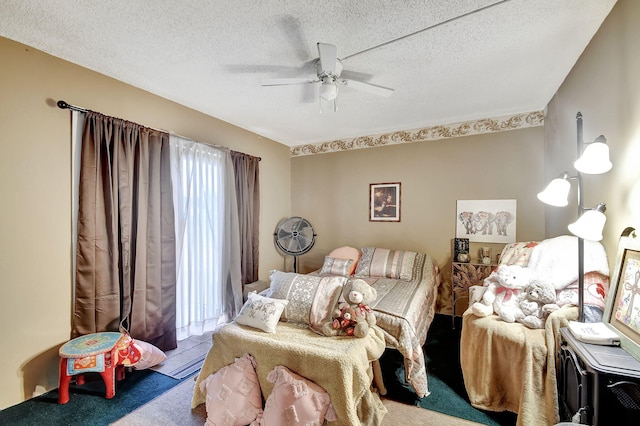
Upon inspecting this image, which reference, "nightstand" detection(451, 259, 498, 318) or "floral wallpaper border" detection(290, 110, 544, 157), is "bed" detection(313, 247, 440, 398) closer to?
"nightstand" detection(451, 259, 498, 318)

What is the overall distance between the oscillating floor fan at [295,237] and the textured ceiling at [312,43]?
5.56ft

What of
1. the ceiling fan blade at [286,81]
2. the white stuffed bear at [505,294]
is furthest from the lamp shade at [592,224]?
the ceiling fan blade at [286,81]

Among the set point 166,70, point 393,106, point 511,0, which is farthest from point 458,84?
point 166,70

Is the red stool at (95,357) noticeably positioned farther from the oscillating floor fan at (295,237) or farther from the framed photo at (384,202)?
the framed photo at (384,202)

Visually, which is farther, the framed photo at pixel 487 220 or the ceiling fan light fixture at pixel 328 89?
the framed photo at pixel 487 220

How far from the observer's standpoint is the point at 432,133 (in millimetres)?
3582

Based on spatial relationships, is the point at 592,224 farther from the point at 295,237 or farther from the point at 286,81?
the point at 295,237

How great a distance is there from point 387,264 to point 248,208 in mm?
1881

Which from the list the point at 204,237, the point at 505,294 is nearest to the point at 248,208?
the point at 204,237

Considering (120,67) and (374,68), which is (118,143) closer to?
(120,67)

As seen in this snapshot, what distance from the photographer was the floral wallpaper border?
314 centimetres

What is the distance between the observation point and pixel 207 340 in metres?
2.93

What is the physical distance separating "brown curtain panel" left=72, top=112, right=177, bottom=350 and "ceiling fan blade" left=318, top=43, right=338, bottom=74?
1.71 m

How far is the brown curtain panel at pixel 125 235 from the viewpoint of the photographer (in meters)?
2.15
